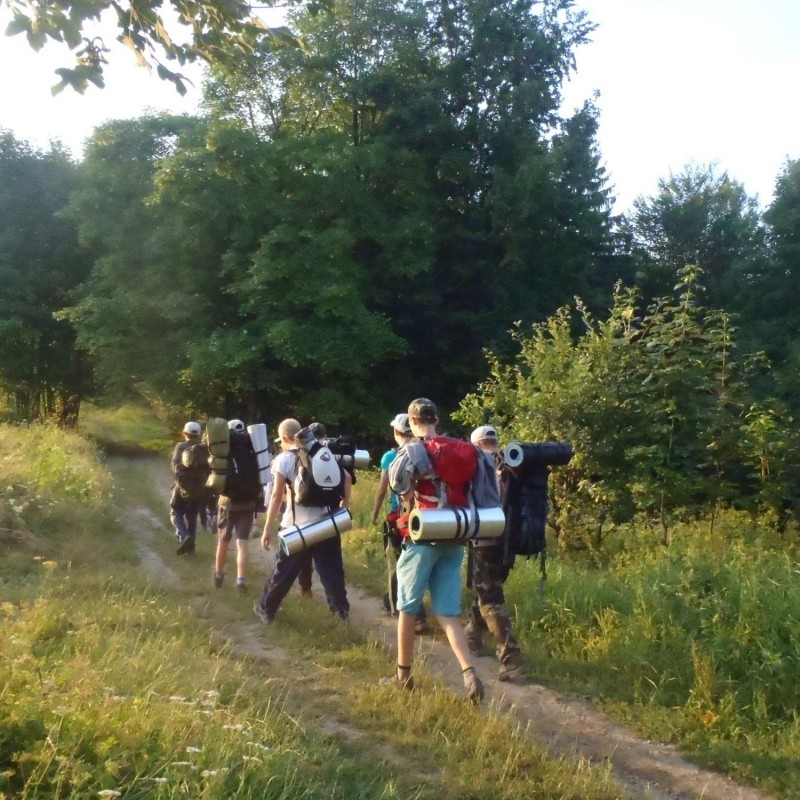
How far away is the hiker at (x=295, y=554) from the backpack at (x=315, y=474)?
0.03 m

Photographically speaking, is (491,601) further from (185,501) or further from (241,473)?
(185,501)

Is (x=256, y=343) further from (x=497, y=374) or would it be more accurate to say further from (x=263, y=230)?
(x=497, y=374)

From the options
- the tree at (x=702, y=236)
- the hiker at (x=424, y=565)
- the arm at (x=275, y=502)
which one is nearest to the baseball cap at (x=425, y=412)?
the hiker at (x=424, y=565)

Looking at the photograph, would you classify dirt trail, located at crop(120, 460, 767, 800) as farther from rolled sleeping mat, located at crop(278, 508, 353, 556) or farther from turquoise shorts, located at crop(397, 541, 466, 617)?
rolled sleeping mat, located at crop(278, 508, 353, 556)

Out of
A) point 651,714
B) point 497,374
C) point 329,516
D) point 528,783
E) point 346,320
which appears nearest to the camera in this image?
point 528,783

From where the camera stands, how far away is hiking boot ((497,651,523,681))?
20.4 feet

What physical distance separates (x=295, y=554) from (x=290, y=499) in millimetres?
535

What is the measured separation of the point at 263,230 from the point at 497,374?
1597 cm

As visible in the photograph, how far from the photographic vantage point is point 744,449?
947cm

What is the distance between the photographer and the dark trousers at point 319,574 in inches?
292

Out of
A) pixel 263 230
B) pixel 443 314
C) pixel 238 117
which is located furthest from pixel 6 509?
pixel 238 117

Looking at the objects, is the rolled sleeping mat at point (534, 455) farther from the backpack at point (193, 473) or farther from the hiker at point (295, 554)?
the backpack at point (193, 473)

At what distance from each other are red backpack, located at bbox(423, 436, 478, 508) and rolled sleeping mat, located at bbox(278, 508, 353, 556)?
1861mm

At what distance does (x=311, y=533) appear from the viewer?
7.15m
